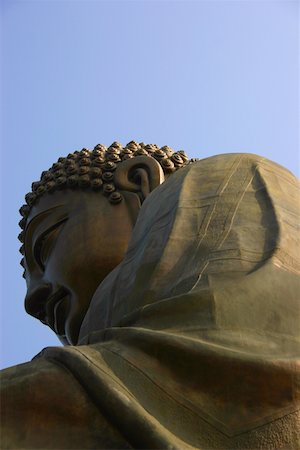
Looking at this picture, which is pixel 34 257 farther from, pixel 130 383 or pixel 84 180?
pixel 130 383

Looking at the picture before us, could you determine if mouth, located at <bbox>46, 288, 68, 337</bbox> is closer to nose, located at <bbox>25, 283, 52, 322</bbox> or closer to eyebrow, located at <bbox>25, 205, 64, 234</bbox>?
nose, located at <bbox>25, 283, 52, 322</bbox>

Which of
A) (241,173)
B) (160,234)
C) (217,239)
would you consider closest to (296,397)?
(217,239)

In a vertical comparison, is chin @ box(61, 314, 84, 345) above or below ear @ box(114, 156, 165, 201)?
below

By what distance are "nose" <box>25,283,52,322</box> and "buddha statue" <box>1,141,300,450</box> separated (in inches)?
54.5

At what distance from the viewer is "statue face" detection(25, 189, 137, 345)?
6.44 m

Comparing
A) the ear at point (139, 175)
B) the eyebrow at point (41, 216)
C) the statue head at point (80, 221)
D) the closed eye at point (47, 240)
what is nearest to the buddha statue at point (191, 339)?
the ear at point (139, 175)

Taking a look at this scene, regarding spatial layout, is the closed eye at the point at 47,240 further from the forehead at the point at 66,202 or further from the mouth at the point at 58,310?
the mouth at the point at 58,310

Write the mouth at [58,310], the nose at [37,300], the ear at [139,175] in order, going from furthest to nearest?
the nose at [37,300] < the mouth at [58,310] < the ear at [139,175]

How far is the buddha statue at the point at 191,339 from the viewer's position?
3.76m

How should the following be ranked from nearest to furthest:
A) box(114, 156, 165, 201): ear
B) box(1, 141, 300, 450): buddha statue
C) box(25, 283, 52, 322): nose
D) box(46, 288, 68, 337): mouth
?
1. box(1, 141, 300, 450): buddha statue
2. box(114, 156, 165, 201): ear
3. box(46, 288, 68, 337): mouth
4. box(25, 283, 52, 322): nose

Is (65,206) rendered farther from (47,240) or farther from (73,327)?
(73,327)

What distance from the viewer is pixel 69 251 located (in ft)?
21.4

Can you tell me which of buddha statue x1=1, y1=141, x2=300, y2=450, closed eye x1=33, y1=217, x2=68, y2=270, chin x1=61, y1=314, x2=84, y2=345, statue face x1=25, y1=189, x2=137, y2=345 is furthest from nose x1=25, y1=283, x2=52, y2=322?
buddha statue x1=1, y1=141, x2=300, y2=450

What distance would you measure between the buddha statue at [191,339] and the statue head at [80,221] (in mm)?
875
